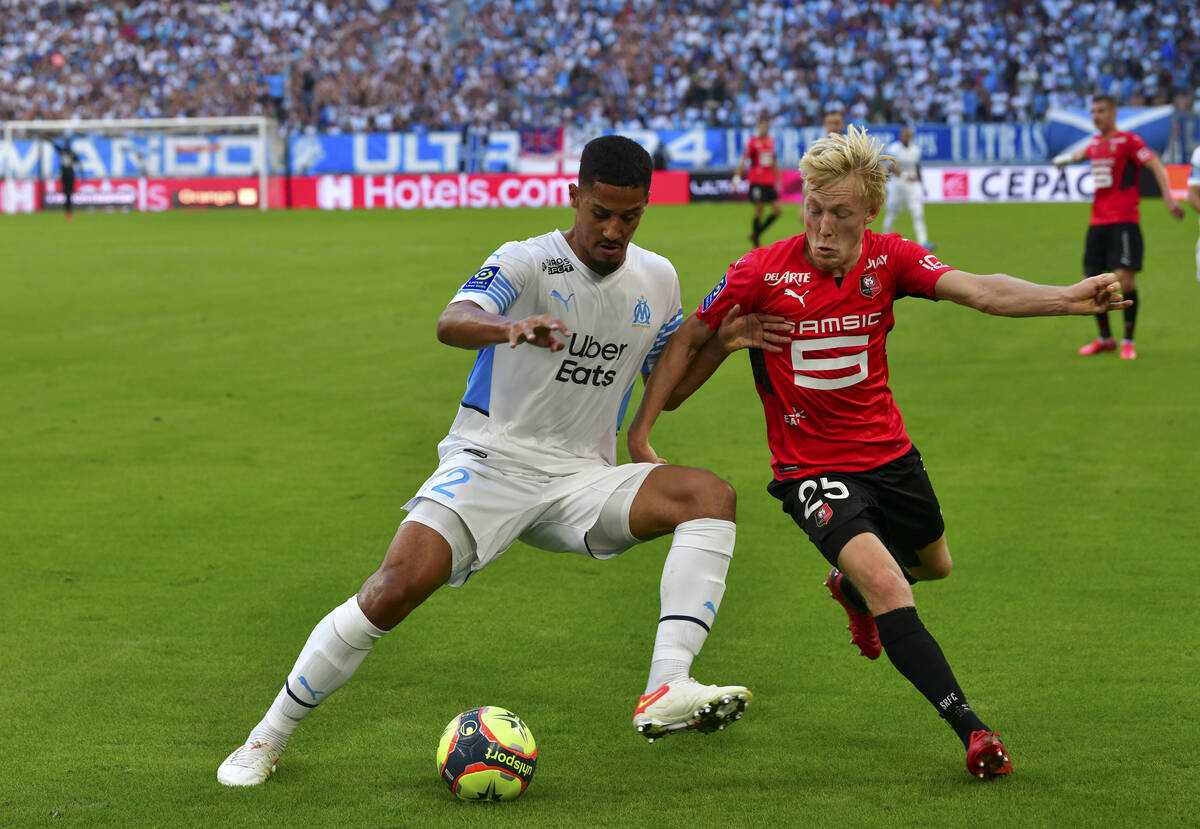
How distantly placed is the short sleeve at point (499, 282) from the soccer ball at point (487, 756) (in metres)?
1.32

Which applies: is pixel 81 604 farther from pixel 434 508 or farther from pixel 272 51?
pixel 272 51

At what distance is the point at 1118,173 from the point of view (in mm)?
13039

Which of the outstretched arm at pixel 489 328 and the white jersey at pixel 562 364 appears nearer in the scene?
the outstretched arm at pixel 489 328

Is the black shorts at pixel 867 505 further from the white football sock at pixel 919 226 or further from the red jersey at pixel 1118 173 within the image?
the white football sock at pixel 919 226

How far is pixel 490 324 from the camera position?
4105mm

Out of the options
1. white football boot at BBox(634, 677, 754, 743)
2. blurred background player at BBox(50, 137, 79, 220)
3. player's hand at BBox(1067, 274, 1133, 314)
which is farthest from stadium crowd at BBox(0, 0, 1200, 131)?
white football boot at BBox(634, 677, 754, 743)

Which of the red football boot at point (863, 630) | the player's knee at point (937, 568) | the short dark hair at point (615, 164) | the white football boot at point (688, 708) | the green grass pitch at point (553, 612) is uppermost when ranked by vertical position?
the short dark hair at point (615, 164)

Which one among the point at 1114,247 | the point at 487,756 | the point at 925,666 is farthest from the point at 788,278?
the point at 1114,247

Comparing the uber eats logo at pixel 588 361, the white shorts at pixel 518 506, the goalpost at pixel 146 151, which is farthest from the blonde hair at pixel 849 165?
the goalpost at pixel 146 151

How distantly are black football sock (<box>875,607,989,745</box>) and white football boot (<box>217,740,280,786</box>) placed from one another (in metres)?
1.98

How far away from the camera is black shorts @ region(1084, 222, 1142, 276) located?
1304 centimetres

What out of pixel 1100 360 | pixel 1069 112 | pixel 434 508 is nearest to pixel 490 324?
pixel 434 508

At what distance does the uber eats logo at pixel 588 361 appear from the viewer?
186 inches

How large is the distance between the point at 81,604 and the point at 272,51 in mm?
42665
